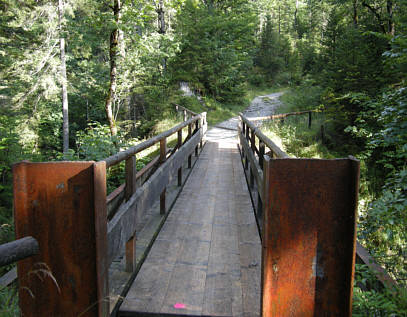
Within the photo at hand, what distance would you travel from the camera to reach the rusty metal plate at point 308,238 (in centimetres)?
166

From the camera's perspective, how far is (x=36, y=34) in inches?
764

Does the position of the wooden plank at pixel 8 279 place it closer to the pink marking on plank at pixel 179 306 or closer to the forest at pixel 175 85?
the pink marking on plank at pixel 179 306

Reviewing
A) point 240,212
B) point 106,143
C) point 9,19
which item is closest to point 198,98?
point 9,19

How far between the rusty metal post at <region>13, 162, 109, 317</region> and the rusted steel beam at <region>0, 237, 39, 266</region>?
1.65 ft

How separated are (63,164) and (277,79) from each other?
44968 millimetres

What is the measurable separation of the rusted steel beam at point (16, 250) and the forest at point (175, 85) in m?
2.31

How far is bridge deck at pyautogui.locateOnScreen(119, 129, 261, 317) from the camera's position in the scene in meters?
2.57

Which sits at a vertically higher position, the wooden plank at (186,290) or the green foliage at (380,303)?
the green foliage at (380,303)

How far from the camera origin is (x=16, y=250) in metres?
1.26

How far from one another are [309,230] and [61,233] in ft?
4.53

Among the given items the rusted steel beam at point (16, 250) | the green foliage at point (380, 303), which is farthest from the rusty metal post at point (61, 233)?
the green foliage at point (380, 303)

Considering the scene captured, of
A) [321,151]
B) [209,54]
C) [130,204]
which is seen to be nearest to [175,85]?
[209,54]

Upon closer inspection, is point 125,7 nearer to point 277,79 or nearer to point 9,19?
point 9,19

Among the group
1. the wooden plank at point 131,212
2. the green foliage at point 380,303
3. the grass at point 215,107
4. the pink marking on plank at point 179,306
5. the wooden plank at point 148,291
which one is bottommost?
the wooden plank at point 148,291
